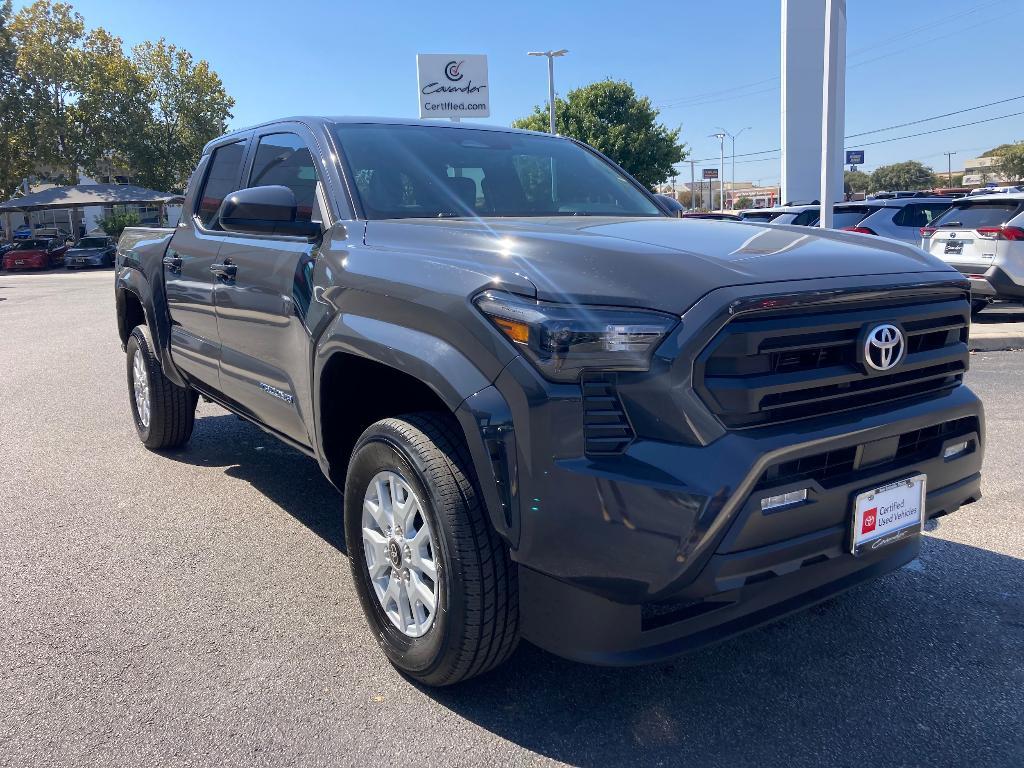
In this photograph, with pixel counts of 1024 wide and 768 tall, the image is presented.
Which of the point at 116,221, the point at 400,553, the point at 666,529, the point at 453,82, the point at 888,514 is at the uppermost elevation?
the point at 453,82

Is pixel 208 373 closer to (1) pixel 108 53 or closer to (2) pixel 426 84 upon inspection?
(2) pixel 426 84

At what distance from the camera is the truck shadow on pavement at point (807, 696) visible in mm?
2508

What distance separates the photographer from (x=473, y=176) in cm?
382

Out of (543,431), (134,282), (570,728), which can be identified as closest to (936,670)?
(570,728)

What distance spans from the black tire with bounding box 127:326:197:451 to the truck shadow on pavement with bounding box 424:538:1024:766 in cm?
340

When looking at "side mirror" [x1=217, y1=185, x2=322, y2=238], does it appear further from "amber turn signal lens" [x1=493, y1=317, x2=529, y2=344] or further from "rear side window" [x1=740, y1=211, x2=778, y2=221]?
"rear side window" [x1=740, y1=211, x2=778, y2=221]

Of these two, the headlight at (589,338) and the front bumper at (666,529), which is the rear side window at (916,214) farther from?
the headlight at (589,338)

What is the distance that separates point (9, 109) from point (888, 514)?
5521 cm

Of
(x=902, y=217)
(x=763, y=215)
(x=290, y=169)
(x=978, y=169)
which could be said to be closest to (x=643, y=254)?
(x=290, y=169)

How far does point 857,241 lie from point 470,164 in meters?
1.70

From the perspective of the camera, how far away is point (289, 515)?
181 inches

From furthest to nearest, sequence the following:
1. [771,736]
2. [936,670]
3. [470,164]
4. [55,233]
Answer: [55,233] < [470,164] < [936,670] < [771,736]

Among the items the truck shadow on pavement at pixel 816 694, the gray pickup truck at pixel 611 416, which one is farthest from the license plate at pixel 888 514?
the truck shadow on pavement at pixel 816 694

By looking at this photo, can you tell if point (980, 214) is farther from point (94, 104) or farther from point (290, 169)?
point (94, 104)
